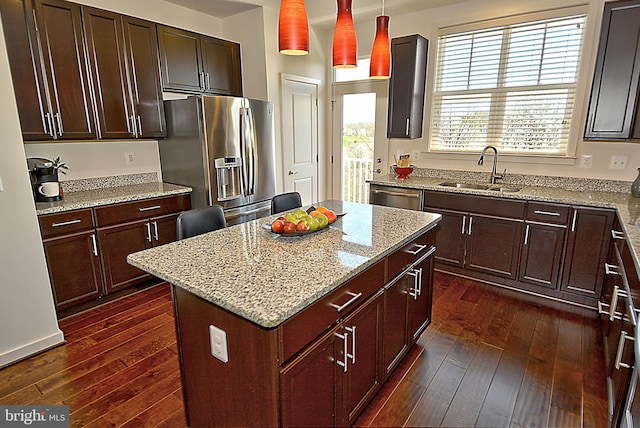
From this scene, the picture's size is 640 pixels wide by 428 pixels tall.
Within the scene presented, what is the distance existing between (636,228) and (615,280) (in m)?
0.38

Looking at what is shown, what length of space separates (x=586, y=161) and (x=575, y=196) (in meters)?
0.51

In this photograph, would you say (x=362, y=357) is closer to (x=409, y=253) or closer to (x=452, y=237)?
(x=409, y=253)

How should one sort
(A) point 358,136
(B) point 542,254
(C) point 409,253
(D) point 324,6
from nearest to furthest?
(C) point 409,253 < (B) point 542,254 < (D) point 324,6 < (A) point 358,136

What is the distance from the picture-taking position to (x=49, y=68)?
2.63m

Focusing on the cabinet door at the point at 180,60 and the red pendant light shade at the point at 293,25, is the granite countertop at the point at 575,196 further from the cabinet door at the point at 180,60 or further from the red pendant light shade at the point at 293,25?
the cabinet door at the point at 180,60

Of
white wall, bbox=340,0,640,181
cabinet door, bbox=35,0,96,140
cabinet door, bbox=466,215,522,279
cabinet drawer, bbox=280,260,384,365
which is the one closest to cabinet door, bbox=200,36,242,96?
cabinet door, bbox=35,0,96,140

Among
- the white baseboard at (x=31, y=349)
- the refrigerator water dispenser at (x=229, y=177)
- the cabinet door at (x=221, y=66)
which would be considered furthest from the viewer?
the cabinet door at (x=221, y=66)

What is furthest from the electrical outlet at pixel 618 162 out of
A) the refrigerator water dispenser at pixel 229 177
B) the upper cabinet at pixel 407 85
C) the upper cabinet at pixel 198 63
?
the upper cabinet at pixel 198 63

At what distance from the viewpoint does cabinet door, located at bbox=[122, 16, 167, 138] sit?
3066 mm

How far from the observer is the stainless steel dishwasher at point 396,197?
353cm

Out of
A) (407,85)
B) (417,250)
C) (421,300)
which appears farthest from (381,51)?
(407,85)

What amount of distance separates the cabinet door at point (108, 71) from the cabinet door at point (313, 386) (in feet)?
9.04

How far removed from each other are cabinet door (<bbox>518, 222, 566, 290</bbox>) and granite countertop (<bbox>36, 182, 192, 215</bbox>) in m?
3.06

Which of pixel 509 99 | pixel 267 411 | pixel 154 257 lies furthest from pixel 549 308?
pixel 154 257
